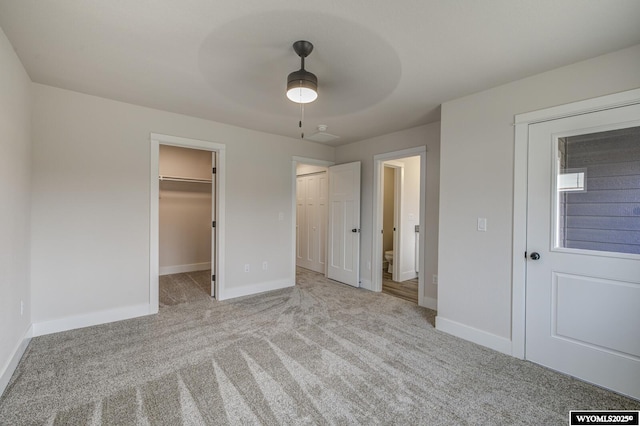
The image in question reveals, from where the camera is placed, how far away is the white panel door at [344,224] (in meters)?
4.66

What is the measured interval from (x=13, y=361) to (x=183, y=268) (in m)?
3.47

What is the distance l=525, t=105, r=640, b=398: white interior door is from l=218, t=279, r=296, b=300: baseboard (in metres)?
3.20

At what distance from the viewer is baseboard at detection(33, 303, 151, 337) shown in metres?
2.80

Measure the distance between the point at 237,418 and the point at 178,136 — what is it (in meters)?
3.17

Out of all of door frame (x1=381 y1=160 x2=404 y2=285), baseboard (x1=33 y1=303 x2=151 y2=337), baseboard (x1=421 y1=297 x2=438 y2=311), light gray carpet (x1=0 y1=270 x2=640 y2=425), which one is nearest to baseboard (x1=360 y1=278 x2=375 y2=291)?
door frame (x1=381 y1=160 x2=404 y2=285)

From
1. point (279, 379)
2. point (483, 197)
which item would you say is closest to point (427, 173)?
point (483, 197)

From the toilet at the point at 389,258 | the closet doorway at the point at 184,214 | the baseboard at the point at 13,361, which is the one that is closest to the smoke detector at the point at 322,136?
the closet doorway at the point at 184,214

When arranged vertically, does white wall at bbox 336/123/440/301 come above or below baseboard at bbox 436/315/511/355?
above

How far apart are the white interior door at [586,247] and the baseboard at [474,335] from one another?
0.18 m

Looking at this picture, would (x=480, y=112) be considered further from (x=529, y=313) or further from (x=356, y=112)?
(x=529, y=313)

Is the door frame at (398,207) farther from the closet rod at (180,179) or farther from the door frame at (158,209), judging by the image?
the closet rod at (180,179)

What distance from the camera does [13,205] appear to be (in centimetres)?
220

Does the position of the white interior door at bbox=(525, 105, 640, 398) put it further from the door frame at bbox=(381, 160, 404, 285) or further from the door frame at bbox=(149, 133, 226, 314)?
the door frame at bbox=(149, 133, 226, 314)

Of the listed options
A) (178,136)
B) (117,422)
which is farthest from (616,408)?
(178,136)
